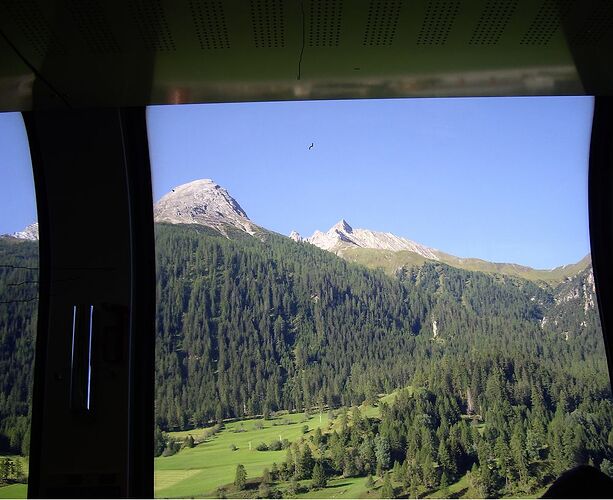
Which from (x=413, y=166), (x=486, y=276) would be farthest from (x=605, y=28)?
(x=486, y=276)

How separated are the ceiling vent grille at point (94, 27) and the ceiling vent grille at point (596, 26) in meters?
1.98

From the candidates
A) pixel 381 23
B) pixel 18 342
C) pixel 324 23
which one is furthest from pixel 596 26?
pixel 18 342

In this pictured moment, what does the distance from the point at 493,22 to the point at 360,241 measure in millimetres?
1337

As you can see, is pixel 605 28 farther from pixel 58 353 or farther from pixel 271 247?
pixel 58 353

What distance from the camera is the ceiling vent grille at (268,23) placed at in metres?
1.91

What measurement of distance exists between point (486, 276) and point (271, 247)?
1.30 m

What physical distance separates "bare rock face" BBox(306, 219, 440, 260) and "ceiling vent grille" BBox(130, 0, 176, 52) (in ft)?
4.29

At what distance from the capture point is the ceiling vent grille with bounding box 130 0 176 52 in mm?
1911

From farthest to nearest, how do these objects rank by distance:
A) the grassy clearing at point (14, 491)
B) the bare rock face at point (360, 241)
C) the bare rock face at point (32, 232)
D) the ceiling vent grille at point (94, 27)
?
the bare rock face at point (360, 241) < the bare rock face at point (32, 232) < the grassy clearing at point (14, 491) < the ceiling vent grille at point (94, 27)

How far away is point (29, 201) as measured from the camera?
9.05 ft

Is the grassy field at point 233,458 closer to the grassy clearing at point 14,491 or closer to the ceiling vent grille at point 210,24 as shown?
the grassy clearing at point 14,491

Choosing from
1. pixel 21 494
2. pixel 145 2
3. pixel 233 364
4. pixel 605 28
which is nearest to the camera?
pixel 145 2

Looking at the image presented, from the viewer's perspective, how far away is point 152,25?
2.01 metres

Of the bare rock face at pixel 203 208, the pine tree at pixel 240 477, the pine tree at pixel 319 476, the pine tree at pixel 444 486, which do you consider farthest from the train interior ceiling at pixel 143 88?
the pine tree at pixel 444 486
